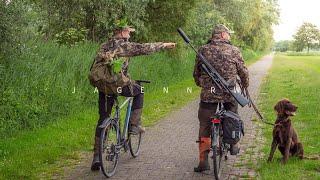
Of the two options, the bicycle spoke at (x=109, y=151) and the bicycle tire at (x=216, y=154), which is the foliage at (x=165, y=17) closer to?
the bicycle spoke at (x=109, y=151)

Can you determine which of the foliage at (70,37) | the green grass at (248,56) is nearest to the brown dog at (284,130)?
the foliage at (70,37)

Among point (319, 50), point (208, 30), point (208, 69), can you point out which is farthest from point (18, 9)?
point (319, 50)

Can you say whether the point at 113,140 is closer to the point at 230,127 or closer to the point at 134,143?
the point at 134,143

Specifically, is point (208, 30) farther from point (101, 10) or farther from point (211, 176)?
point (211, 176)

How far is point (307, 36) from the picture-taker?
135 m

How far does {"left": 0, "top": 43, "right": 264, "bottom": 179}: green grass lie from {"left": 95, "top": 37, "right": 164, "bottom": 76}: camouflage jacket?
6.21ft

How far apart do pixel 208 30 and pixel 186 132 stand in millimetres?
18377

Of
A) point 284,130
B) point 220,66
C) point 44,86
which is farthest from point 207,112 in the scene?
point 44,86

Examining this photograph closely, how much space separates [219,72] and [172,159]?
1.87 meters

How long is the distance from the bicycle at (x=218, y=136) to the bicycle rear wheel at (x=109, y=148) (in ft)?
4.48

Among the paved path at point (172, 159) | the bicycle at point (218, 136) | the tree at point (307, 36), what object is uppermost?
the tree at point (307, 36)

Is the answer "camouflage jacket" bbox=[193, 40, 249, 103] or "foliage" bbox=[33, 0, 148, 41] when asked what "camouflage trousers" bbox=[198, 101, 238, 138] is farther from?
"foliage" bbox=[33, 0, 148, 41]

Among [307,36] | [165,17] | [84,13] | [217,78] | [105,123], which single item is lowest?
[105,123]

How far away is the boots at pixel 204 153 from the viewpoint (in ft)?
22.8
